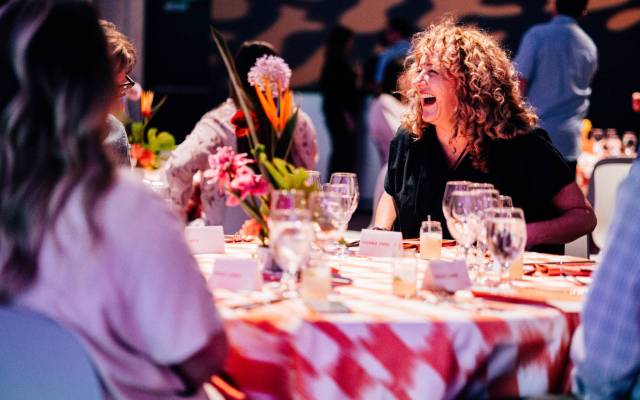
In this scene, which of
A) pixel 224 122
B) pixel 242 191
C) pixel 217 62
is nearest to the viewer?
pixel 242 191

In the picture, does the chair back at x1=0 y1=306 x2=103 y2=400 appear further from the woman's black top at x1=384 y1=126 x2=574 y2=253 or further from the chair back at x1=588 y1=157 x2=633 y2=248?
the chair back at x1=588 y1=157 x2=633 y2=248

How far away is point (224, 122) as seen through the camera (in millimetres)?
3898

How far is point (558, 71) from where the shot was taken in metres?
5.20

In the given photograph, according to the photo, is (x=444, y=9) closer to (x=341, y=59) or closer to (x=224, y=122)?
(x=341, y=59)

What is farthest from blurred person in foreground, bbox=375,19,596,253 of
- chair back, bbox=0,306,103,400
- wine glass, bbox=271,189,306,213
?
chair back, bbox=0,306,103,400

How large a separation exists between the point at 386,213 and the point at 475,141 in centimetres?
45

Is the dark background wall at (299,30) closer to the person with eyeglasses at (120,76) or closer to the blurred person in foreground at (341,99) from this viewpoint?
the blurred person in foreground at (341,99)

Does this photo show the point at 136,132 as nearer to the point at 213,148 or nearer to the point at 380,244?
the point at 213,148

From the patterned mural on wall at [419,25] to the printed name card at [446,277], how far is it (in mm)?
6687

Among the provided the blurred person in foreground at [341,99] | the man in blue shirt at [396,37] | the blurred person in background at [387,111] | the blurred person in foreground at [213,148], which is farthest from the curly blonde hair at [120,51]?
the blurred person in foreground at [341,99]

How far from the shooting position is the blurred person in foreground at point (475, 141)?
2.85 meters

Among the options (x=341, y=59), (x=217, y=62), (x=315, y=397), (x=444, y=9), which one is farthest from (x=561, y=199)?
(x=217, y=62)

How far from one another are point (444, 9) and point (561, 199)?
6.43 m

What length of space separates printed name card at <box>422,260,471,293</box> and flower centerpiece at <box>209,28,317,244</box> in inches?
13.5
